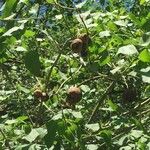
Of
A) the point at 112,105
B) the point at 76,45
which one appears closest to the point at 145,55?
the point at 76,45

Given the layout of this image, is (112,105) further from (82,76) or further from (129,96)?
(82,76)

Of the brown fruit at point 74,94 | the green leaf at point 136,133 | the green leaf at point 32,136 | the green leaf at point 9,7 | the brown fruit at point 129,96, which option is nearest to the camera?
the green leaf at point 9,7

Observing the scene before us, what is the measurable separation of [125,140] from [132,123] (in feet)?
0.32

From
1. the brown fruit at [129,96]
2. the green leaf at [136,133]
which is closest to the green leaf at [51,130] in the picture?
the green leaf at [136,133]

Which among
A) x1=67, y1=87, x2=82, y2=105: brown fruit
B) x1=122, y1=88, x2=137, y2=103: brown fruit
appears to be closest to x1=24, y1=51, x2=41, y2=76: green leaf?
x1=67, y1=87, x2=82, y2=105: brown fruit

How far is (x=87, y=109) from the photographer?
3033mm

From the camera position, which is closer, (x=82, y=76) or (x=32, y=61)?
(x=32, y=61)

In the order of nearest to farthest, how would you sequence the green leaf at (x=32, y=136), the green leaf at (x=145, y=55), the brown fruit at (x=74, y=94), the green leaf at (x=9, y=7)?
the green leaf at (x=145, y=55)
the green leaf at (x=9, y=7)
the green leaf at (x=32, y=136)
the brown fruit at (x=74, y=94)

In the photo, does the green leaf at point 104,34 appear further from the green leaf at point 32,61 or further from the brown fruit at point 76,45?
the green leaf at point 32,61

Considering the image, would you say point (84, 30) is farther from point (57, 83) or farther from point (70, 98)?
point (57, 83)

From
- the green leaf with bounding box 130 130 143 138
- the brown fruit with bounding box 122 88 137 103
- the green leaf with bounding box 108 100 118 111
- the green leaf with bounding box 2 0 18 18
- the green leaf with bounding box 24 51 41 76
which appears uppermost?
the green leaf with bounding box 2 0 18 18

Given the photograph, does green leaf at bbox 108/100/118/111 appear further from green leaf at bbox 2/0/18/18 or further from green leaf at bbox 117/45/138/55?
green leaf at bbox 2/0/18/18

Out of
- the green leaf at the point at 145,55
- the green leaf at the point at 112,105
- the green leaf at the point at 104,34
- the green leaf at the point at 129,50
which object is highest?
the green leaf at the point at 145,55

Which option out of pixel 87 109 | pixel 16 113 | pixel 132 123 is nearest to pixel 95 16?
pixel 87 109
